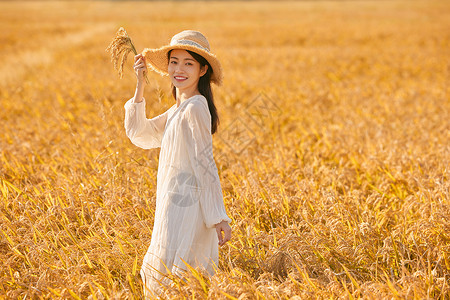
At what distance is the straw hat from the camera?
2314mm

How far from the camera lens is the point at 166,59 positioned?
2590mm

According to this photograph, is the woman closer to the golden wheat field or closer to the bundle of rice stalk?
the golden wheat field

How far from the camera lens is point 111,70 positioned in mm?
12000

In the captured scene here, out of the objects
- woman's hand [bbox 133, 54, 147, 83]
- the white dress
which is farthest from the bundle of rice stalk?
the white dress

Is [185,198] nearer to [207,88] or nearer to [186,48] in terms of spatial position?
[207,88]

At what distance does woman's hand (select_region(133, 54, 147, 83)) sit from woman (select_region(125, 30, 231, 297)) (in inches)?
6.4

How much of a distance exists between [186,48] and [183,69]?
0.14m

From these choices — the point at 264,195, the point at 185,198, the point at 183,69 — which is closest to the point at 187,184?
the point at 185,198

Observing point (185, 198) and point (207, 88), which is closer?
point (185, 198)

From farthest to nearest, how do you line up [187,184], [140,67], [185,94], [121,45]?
[121,45] < [140,67] < [185,94] < [187,184]

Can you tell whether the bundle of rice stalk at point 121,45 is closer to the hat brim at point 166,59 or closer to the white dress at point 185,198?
the hat brim at point 166,59

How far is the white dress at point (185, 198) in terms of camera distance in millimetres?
2270

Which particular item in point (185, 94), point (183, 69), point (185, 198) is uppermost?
point (183, 69)

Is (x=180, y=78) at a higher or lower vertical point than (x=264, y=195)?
higher
